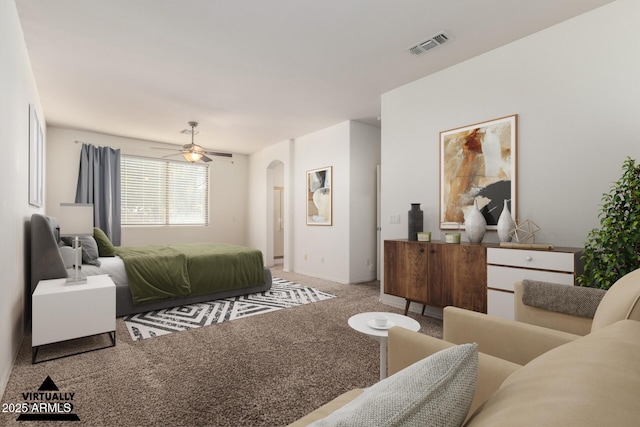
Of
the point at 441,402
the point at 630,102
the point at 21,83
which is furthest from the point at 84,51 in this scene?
the point at 630,102

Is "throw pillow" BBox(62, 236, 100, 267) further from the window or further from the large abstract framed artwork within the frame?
the large abstract framed artwork

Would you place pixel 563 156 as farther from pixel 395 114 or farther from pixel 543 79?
pixel 395 114

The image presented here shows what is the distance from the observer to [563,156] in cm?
261

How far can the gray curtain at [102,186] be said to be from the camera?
5.57 metres

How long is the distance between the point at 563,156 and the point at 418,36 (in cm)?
161

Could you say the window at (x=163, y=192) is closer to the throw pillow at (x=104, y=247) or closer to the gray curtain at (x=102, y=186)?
the gray curtain at (x=102, y=186)

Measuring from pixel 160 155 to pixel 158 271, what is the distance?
12.5 ft

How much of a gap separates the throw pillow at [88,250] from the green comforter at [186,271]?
0.26 meters

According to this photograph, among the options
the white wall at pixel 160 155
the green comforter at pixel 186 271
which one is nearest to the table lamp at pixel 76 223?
the green comforter at pixel 186 271

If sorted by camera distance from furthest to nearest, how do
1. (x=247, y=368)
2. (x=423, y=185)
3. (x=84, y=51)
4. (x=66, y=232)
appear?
1. (x=423, y=185)
2. (x=84, y=51)
3. (x=66, y=232)
4. (x=247, y=368)

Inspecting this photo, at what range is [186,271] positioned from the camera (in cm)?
379

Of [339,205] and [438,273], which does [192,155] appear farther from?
[438,273]

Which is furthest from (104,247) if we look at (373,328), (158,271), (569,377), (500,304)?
(569,377)

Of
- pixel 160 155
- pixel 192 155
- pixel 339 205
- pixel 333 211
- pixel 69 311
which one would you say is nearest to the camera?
pixel 69 311
